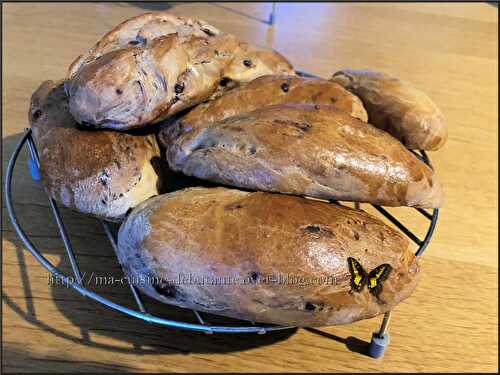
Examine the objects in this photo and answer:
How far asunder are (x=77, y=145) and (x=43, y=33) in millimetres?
809

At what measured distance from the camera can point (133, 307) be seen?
0.55 m

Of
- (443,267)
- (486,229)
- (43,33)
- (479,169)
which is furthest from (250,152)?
(43,33)

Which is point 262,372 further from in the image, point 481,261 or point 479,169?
point 479,169

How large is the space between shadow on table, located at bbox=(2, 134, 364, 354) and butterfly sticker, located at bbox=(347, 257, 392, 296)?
0.52 feet

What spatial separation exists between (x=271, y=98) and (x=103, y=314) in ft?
1.16

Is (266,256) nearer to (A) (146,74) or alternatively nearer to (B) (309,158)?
(B) (309,158)

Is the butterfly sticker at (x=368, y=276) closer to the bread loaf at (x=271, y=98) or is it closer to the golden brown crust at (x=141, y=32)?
the bread loaf at (x=271, y=98)

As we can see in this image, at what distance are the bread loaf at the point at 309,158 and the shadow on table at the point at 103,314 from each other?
195 mm

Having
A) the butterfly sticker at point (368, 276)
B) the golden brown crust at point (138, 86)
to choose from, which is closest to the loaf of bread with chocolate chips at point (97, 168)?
the golden brown crust at point (138, 86)

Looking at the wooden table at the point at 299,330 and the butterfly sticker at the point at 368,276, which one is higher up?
the butterfly sticker at the point at 368,276

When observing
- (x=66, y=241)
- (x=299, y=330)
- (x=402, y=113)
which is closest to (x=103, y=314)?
(x=66, y=241)

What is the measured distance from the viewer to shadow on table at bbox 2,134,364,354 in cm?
52

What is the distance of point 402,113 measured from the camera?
2.01 ft

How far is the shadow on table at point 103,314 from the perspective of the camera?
524 mm
